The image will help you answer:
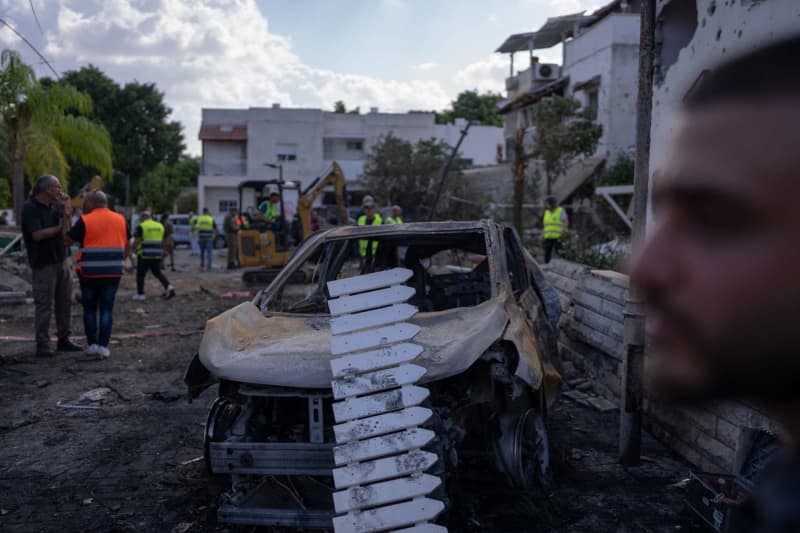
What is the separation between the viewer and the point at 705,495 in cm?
381

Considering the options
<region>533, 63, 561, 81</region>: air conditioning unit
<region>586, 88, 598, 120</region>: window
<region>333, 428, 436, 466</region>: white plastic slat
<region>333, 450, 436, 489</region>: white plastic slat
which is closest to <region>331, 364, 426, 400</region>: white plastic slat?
<region>333, 428, 436, 466</region>: white plastic slat

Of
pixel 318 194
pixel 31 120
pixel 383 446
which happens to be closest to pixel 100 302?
pixel 383 446

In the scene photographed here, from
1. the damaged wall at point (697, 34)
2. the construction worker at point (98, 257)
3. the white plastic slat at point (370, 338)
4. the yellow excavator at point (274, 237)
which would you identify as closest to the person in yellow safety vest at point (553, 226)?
the damaged wall at point (697, 34)

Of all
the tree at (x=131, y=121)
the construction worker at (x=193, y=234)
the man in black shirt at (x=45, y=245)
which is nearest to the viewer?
the man in black shirt at (x=45, y=245)

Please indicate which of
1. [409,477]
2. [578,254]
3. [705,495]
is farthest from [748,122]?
[578,254]

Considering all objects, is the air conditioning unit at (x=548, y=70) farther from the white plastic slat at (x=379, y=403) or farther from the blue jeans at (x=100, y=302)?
the white plastic slat at (x=379, y=403)

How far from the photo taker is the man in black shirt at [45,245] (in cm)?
805

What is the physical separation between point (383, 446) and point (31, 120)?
53.1 ft

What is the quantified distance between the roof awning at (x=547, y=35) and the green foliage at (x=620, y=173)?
1218 cm

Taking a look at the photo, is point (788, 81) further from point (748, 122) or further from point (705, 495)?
point (705, 495)

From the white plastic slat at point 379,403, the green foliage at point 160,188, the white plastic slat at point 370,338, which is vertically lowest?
the white plastic slat at point 379,403

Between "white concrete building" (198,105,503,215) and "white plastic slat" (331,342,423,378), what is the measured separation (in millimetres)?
37989

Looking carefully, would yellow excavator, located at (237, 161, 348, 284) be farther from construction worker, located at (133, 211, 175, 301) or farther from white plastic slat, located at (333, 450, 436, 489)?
white plastic slat, located at (333, 450, 436, 489)

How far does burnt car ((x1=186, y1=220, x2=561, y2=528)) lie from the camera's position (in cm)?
371
